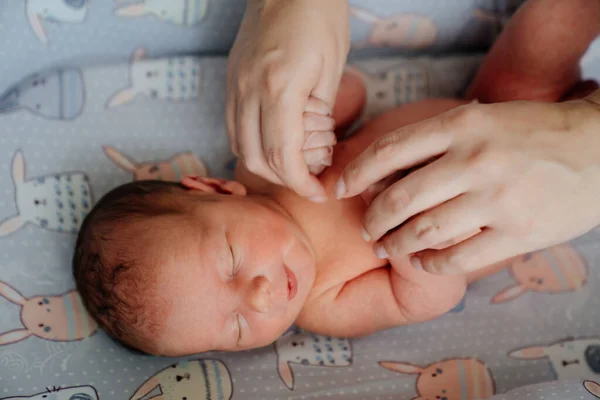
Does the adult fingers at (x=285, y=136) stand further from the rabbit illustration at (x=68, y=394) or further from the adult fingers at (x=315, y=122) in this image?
the rabbit illustration at (x=68, y=394)

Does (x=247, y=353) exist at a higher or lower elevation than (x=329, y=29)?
lower

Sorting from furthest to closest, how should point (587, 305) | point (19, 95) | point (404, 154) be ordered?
point (19, 95), point (587, 305), point (404, 154)

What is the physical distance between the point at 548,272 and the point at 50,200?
117 centimetres

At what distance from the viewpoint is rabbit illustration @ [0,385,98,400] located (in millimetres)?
1093

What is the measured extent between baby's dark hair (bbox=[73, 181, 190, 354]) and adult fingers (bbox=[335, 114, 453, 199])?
0.43 m

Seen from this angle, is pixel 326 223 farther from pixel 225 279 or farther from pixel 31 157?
pixel 31 157

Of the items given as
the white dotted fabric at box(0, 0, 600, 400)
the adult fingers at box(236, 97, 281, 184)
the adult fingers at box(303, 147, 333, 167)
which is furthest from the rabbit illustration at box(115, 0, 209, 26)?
the adult fingers at box(303, 147, 333, 167)

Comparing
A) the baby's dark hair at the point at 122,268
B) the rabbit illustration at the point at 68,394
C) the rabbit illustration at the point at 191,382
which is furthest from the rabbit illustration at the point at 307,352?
the rabbit illustration at the point at 68,394

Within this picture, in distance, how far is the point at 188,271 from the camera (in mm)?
1075

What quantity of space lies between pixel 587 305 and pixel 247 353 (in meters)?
0.76

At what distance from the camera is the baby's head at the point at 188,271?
3.50 feet

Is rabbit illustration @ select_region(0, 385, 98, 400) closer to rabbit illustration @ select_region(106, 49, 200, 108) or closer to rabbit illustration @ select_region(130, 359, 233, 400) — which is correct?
rabbit illustration @ select_region(130, 359, 233, 400)

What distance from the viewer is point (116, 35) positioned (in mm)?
1485

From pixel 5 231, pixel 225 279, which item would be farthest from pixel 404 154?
pixel 5 231
